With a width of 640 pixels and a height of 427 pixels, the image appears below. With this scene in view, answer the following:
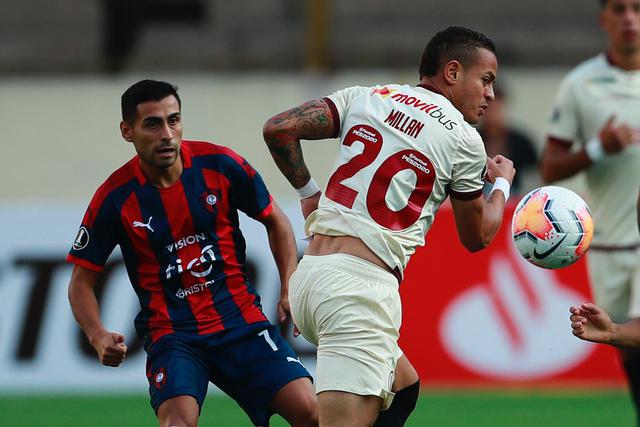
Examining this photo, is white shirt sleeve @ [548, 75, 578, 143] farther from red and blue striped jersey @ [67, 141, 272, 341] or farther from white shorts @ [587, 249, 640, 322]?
red and blue striped jersey @ [67, 141, 272, 341]

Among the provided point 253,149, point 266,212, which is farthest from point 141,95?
point 253,149

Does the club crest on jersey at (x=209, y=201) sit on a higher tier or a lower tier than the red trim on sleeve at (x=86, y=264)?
higher

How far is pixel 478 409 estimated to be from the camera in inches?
342

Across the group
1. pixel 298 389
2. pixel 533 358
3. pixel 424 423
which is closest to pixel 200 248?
pixel 298 389

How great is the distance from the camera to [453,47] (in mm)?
5293

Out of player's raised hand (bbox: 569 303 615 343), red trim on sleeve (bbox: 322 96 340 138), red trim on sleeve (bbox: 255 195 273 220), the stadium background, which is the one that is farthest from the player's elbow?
the stadium background

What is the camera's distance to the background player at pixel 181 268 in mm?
5738

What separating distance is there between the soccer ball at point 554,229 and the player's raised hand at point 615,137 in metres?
1.65

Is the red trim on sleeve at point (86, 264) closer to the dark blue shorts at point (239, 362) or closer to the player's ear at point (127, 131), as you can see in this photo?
the dark blue shorts at point (239, 362)

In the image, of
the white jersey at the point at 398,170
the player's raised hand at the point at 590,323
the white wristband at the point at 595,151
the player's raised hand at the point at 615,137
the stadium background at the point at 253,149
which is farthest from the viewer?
the stadium background at the point at 253,149

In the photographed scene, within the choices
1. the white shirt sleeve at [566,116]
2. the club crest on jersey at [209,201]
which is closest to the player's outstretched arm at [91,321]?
the club crest on jersey at [209,201]

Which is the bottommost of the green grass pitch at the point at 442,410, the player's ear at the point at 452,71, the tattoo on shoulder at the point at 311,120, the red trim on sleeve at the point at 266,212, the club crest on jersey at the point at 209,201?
the green grass pitch at the point at 442,410

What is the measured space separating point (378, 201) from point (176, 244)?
1138 millimetres

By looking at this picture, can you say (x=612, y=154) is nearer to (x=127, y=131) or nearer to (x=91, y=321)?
(x=127, y=131)
